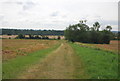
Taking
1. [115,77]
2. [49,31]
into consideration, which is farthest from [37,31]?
[115,77]

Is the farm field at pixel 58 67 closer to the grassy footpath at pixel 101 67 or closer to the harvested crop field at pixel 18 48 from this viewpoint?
the grassy footpath at pixel 101 67

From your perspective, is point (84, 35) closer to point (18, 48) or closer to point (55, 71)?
point (18, 48)

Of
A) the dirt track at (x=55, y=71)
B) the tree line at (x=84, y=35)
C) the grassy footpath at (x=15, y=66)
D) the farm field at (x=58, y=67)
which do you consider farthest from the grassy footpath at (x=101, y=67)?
the tree line at (x=84, y=35)

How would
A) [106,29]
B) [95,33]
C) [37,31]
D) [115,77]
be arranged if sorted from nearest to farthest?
[115,77] → [95,33] → [106,29] → [37,31]

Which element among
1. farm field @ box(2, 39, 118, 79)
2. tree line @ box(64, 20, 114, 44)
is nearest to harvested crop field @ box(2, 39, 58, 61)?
farm field @ box(2, 39, 118, 79)

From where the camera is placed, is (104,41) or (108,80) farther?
(104,41)

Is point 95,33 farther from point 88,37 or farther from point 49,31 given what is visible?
point 49,31

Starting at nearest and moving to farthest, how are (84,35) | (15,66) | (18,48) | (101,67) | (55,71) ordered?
(55,71) → (15,66) → (101,67) → (18,48) → (84,35)

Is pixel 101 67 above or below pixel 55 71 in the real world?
below

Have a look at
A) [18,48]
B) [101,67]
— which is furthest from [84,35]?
[101,67]

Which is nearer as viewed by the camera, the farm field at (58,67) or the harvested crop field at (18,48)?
the farm field at (58,67)

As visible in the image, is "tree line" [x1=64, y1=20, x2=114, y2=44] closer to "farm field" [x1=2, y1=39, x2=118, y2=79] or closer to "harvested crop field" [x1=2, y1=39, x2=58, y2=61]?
"harvested crop field" [x1=2, y1=39, x2=58, y2=61]

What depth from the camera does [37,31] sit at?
6727 inches

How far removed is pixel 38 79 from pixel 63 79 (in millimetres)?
1226
